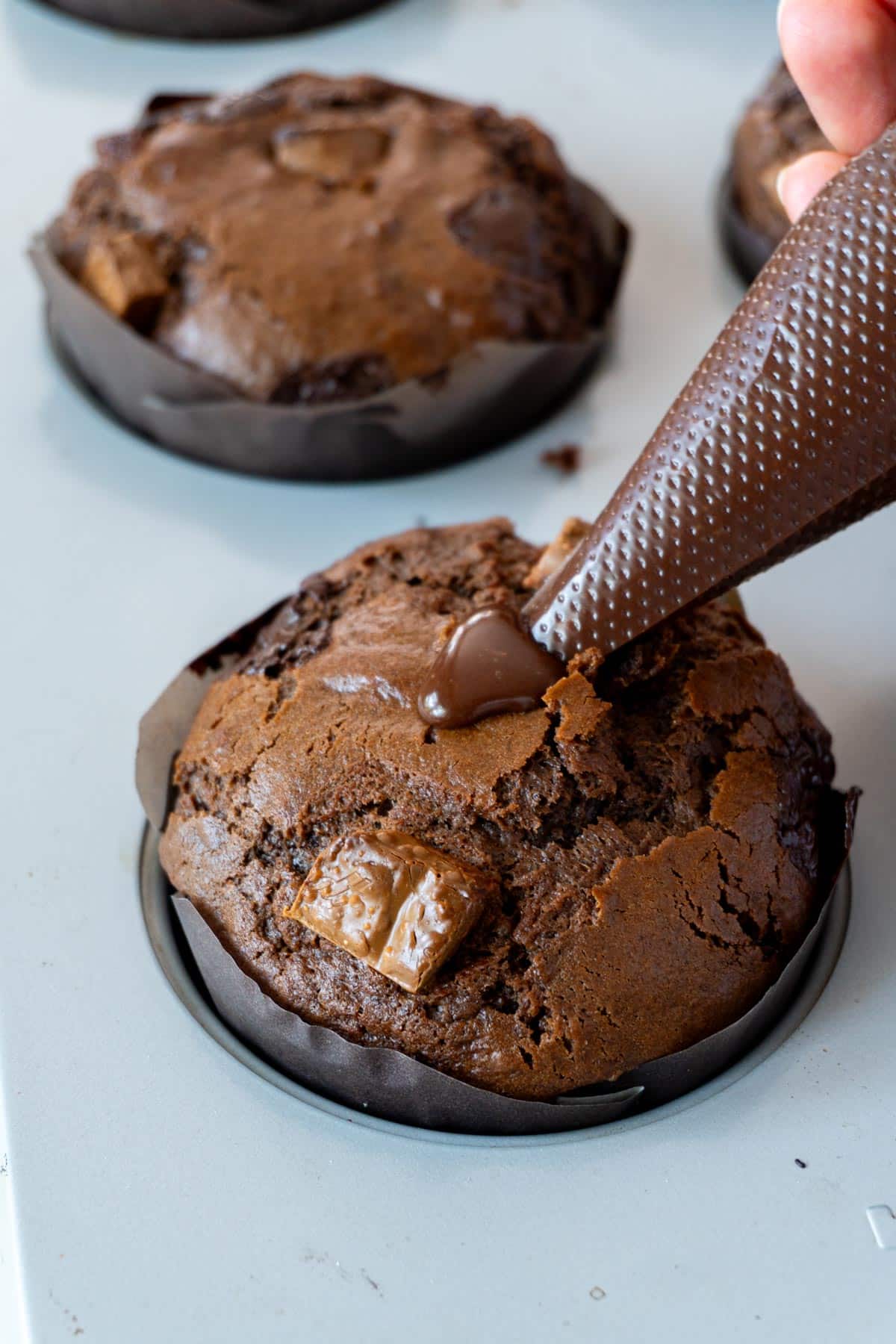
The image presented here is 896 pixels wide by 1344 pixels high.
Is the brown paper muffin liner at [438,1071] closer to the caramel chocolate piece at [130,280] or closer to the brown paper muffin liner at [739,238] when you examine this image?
the caramel chocolate piece at [130,280]

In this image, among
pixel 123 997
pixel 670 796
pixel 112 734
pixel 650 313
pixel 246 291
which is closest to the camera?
pixel 670 796

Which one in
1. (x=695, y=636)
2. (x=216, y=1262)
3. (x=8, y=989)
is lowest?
(x=8, y=989)

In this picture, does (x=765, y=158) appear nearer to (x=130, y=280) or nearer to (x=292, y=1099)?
(x=130, y=280)

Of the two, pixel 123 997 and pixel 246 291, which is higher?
pixel 246 291

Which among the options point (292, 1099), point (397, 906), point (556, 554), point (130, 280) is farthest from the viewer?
point (130, 280)

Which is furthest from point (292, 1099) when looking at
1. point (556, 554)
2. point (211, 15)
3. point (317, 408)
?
point (211, 15)

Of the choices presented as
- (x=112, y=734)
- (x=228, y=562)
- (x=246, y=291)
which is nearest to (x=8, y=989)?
(x=112, y=734)

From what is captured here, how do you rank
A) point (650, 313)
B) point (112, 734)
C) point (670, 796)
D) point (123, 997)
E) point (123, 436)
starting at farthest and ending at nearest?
point (650, 313)
point (123, 436)
point (112, 734)
point (123, 997)
point (670, 796)

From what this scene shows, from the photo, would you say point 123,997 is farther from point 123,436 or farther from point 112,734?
point 123,436
